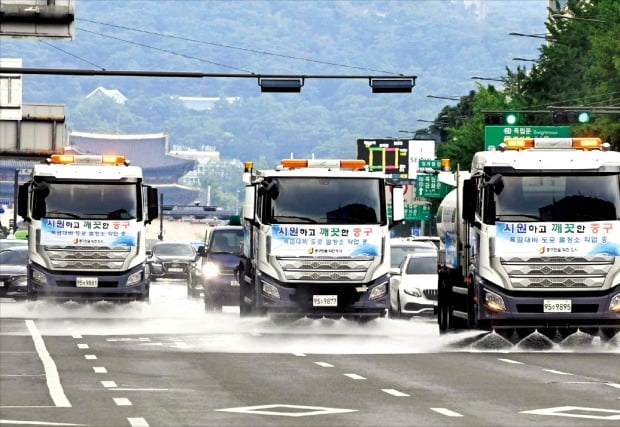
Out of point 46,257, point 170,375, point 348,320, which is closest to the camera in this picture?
point 170,375

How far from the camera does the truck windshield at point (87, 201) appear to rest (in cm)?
3919

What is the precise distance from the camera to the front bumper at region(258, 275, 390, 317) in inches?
1299

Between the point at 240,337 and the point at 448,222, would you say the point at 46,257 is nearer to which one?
the point at 240,337

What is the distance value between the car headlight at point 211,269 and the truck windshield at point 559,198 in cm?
1713

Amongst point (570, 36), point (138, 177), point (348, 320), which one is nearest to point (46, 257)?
point (138, 177)

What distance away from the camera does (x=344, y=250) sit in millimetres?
33281

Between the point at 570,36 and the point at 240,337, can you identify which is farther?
the point at 570,36

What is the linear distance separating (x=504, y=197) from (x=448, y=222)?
428cm

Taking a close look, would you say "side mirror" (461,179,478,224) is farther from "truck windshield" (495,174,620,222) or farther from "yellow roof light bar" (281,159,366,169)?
"yellow roof light bar" (281,159,366,169)

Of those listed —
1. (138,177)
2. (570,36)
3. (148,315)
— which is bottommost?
(148,315)

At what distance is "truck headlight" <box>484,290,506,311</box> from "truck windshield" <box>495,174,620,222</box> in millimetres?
1104

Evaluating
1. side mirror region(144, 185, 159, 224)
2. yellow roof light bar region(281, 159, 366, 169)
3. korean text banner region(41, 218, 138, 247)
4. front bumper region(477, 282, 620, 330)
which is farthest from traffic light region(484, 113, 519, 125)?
front bumper region(477, 282, 620, 330)

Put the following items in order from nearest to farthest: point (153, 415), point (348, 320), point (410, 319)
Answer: point (153, 415)
point (348, 320)
point (410, 319)

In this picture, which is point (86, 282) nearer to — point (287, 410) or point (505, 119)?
point (287, 410)
